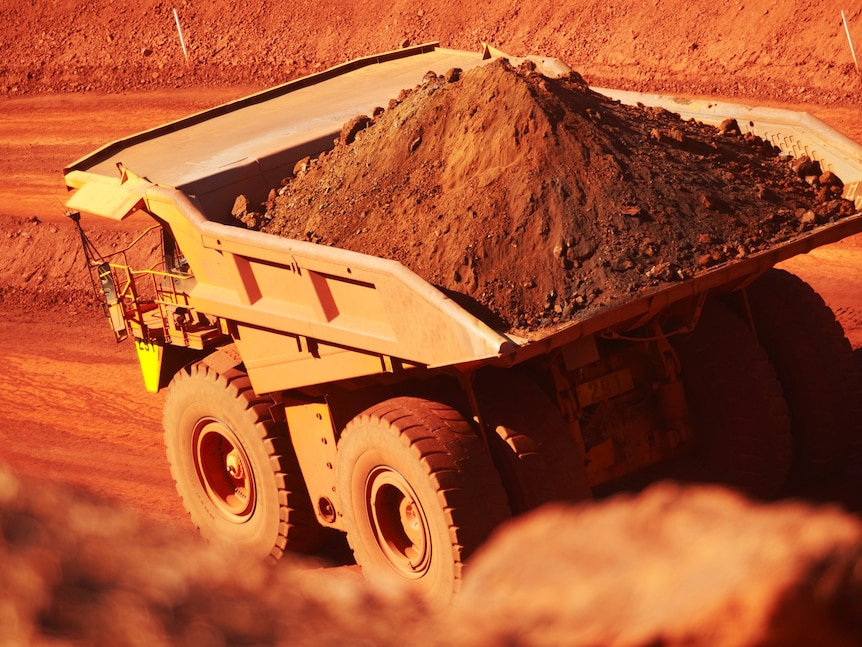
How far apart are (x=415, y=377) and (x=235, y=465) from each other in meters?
2.03

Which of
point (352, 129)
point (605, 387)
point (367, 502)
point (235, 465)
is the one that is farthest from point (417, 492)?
point (352, 129)

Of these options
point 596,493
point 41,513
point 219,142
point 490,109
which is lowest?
point 596,493

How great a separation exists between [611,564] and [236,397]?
5.67 metres

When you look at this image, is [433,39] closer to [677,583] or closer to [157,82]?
[157,82]

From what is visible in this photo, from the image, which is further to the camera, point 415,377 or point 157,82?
point 157,82

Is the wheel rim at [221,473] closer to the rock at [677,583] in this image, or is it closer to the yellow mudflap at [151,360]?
the yellow mudflap at [151,360]

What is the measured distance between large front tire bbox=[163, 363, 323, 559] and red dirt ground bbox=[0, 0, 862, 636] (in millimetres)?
586

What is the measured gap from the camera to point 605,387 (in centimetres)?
643

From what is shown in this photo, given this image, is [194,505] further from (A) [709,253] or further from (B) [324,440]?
(A) [709,253]

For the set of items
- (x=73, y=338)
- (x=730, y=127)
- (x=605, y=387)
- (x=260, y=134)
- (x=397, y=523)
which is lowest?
(x=397, y=523)

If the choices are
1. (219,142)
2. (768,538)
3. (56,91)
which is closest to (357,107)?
(219,142)

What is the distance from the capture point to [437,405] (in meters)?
5.94

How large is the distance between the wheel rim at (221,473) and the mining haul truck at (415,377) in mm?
15

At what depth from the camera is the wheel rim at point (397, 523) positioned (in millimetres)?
6012
